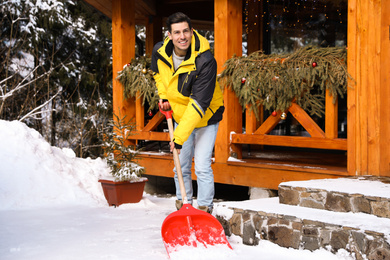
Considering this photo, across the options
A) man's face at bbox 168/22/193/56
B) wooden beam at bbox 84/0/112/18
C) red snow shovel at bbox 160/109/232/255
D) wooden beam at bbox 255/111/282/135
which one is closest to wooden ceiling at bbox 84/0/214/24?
wooden beam at bbox 84/0/112/18

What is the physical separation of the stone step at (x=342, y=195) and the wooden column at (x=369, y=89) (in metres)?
0.43

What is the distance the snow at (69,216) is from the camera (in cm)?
347

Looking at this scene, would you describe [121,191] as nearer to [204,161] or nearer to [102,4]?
[204,161]

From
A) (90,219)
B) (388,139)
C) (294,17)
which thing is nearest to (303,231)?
(388,139)

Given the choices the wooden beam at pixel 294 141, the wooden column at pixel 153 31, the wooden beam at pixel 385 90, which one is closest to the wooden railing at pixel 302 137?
the wooden beam at pixel 294 141

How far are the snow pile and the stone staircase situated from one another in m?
2.23

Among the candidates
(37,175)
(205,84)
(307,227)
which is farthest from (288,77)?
(37,175)

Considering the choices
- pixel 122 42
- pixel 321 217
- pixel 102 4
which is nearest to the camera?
pixel 321 217

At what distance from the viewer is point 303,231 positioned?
3494mm

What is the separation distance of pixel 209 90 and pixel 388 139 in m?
1.96

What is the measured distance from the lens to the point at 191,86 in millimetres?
3885

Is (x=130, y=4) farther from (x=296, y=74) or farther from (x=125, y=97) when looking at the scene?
(x=296, y=74)

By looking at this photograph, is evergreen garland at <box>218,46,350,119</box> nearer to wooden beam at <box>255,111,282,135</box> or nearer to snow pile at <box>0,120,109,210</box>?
wooden beam at <box>255,111,282,135</box>

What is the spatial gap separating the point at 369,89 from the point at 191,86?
1.87 m
